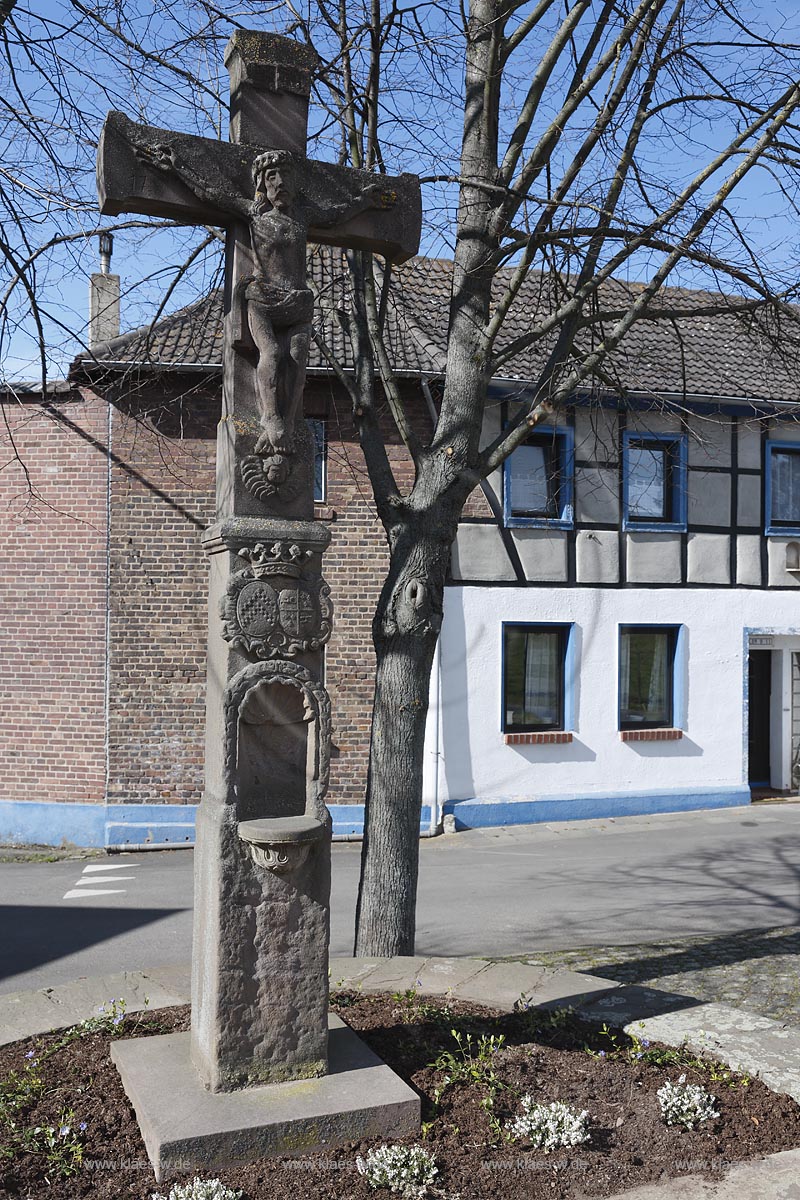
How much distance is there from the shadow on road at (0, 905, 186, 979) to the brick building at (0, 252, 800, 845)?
10.1 feet

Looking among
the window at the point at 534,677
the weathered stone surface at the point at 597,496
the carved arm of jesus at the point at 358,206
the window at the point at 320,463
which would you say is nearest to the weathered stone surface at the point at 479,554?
the window at the point at 534,677

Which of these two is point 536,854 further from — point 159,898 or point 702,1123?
point 702,1123

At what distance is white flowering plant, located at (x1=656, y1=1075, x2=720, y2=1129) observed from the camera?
3.81 metres

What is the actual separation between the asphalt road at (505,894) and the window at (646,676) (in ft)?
4.91

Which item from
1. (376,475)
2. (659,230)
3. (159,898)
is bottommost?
(159,898)

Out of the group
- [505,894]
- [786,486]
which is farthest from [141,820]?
[786,486]

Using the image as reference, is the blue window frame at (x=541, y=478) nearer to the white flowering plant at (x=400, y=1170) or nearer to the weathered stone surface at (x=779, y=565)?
the weathered stone surface at (x=779, y=565)

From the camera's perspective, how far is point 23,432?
12.9 meters

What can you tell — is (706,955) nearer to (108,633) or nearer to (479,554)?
(479,554)

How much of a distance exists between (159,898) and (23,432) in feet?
19.9

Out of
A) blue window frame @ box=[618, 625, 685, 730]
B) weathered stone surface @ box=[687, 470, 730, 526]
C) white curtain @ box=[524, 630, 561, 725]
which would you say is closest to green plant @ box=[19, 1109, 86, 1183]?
white curtain @ box=[524, 630, 561, 725]

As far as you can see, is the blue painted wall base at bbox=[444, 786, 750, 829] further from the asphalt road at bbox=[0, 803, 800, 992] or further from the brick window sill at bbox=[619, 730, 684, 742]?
the brick window sill at bbox=[619, 730, 684, 742]

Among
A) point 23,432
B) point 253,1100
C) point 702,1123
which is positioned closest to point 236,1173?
point 253,1100

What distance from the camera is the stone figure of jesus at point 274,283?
12.8 feet
